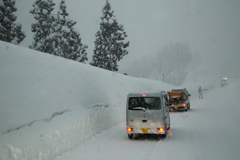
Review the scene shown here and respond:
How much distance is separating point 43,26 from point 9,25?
654 centimetres

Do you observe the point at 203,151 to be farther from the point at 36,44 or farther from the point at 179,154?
the point at 36,44

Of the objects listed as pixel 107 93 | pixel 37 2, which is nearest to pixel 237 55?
pixel 37 2

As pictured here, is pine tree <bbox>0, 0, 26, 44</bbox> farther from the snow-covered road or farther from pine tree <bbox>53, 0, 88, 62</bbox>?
the snow-covered road

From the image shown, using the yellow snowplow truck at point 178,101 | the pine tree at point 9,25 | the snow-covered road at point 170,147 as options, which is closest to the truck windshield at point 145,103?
the snow-covered road at point 170,147

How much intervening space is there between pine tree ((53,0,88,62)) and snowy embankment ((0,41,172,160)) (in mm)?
27129

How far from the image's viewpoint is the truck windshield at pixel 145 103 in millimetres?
10305

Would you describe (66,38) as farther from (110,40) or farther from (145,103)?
(145,103)

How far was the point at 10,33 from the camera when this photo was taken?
3288cm

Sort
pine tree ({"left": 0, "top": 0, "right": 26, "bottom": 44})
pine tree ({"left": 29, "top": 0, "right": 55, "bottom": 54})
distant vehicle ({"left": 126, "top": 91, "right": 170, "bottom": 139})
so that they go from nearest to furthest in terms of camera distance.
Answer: distant vehicle ({"left": 126, "top": 91, "right": 170, "bottom": 139})
pine tree ({"left": 0, "top": 0, "right": 26, "bottom": 44})
pine tree ({"left": 29, "top": 0, "right": 55, "bottom": 54})

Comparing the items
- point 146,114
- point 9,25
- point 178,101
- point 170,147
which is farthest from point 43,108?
point 9,25

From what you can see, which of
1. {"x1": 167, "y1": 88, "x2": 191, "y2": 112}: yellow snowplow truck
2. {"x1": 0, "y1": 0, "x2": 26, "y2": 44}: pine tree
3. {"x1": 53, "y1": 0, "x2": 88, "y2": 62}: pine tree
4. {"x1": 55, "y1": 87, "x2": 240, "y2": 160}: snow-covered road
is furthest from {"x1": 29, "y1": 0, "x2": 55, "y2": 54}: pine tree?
{"x1": 55, "y1": 87, "x2": 240, "y2": 160}: snow-covered road

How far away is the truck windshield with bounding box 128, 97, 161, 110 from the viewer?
1030 cm

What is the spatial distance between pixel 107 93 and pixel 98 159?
361 inches

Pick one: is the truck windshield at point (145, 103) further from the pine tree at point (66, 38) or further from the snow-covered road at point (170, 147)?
the pine tree at point (66, 38)
